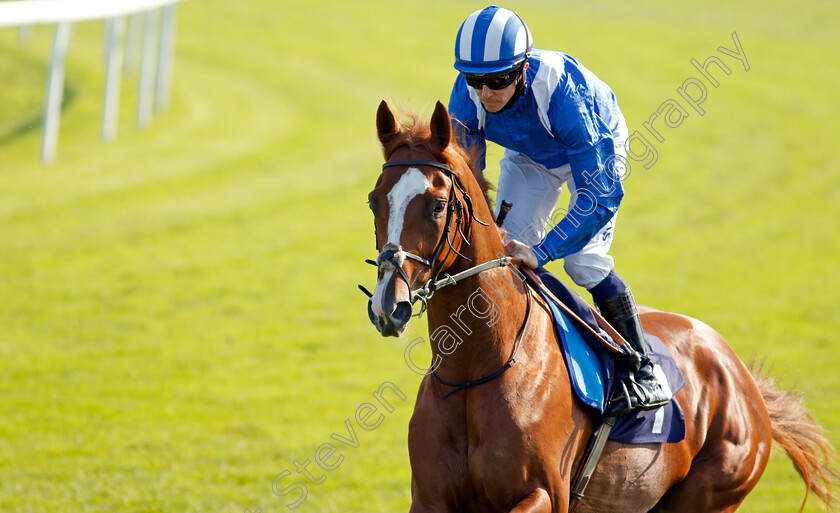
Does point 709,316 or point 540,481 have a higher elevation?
point 540,481

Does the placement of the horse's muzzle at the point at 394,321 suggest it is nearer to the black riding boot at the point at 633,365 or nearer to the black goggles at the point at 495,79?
the black goggles at the point at 495,79

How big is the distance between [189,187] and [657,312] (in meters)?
12.8

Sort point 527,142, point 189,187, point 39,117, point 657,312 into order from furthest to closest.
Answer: point 39,117 < point 189,187 < point 657,312 < point 527,142

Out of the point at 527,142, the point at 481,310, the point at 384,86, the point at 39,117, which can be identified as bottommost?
the point at 39,117

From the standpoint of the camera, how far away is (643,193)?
1744 centimetres

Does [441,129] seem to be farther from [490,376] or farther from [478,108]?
[490,376]

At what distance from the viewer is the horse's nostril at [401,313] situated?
3.14 metres

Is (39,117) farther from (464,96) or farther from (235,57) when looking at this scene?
(464,96)

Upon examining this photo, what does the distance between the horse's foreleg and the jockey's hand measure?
102 centimetres

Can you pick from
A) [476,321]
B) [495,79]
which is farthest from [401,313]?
[495,79]

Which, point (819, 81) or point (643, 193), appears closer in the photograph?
point (643, 193)

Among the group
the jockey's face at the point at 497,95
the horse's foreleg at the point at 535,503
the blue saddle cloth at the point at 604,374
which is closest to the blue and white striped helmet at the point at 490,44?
the jockey's face at the point at 497,95

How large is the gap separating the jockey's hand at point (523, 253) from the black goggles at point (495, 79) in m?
0.74

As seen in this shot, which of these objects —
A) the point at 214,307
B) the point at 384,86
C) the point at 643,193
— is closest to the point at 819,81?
the point at 643,193
